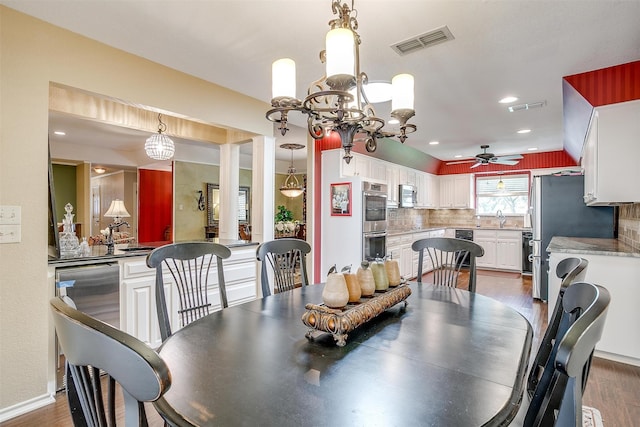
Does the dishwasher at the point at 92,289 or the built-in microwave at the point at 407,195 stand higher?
the built-in microwave at the point at 407,195

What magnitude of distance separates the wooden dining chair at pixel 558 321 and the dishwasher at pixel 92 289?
8.56 ft

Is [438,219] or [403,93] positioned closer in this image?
[403,93]

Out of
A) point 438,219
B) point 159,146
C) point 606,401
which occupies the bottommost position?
point 606,401

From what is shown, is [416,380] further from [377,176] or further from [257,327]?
[377,176]

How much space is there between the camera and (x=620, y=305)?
2783 mm

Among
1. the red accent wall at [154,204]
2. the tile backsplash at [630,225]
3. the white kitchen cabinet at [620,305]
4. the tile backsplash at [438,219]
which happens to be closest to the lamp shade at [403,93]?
the white kitchen cabinet at [620,305]

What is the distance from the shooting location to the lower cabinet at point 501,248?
6.89 meters

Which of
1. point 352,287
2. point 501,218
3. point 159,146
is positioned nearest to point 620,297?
point 352,287

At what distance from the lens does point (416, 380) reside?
955 mm

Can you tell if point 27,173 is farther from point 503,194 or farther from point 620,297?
point 503,194

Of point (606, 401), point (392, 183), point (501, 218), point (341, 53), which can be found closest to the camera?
point (341, 53)

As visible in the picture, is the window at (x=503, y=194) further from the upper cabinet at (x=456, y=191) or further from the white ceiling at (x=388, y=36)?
the white ceiling at (x=388, y=36)

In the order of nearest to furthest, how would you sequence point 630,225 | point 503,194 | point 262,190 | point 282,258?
point 282,258, point 630,225, point 262,190, point 503,194

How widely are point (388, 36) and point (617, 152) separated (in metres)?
2.16
